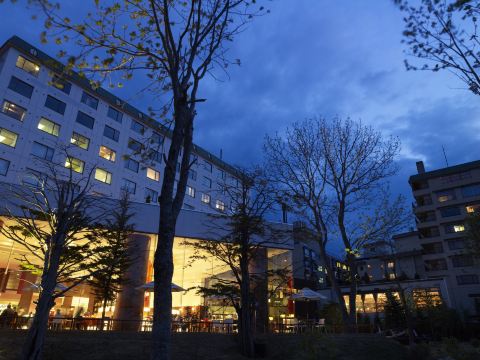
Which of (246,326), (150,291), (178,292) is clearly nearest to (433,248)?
(178,292)

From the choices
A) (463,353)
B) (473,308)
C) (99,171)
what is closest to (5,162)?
(99,171)

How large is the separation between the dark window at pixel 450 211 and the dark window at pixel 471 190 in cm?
239

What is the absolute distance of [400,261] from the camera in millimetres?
58688

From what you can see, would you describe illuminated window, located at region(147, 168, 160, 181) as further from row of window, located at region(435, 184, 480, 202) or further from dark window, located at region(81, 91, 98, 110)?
row of window, located at region(435, 184, 480, 202)

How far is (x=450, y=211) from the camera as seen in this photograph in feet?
173

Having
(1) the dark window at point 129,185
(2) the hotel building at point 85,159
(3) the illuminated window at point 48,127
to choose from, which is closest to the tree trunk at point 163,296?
(2) the hotel building at point 85,159

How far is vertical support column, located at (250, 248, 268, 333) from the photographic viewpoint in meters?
22.1

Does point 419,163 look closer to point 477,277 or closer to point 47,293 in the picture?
point 477,277

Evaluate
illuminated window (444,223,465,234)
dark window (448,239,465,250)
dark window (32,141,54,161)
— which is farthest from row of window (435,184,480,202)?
→ dark window (32,141,54,161)

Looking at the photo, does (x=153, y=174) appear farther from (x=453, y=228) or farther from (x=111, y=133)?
(x=453, y=228)

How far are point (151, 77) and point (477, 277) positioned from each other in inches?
2104

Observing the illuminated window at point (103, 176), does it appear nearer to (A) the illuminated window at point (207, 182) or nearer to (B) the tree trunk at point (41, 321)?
(A) the illuminated window at point (207, 182)

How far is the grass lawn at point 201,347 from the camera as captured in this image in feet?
43.2

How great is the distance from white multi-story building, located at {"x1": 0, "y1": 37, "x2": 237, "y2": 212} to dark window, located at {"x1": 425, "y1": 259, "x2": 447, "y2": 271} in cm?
3659
